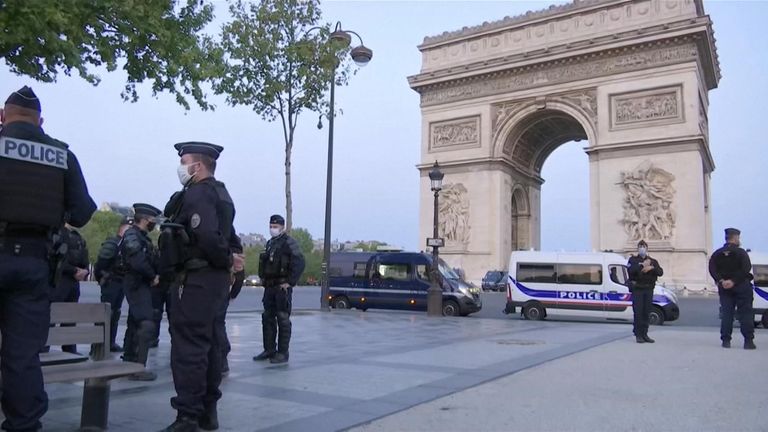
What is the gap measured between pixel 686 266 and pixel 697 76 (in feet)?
29.7

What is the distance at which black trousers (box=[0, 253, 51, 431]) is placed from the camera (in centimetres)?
325

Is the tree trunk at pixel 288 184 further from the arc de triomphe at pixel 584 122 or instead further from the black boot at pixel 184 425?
the arc de triomphe at pixel 584 122

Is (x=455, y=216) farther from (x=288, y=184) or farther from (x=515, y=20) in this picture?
(x=288, y=184)

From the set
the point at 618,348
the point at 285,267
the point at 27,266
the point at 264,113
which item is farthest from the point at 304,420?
the point at 264,113

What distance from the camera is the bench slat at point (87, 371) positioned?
355cm

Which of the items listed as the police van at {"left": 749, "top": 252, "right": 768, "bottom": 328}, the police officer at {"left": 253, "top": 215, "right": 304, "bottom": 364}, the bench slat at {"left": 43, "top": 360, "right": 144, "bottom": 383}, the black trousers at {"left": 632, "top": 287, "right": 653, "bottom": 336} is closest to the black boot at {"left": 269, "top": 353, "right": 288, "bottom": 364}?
the police officer at {"left": 253, "top": 215, "right": 304, "bottom": 364}

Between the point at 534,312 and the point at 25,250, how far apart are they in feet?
52.1

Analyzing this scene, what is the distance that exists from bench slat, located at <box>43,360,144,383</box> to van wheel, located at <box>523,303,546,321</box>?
49.3 ft

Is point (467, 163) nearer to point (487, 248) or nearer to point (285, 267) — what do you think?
point (487, 248)

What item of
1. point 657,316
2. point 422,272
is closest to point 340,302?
point 422,272

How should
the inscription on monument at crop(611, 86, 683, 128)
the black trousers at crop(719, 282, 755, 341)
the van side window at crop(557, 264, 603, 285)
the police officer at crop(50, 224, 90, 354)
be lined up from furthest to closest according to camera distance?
the inscription on monument at crop(611, 86, 683, 128) < the van side window at crop(557, 264, 603, 285) < the black trousers at crop(719, 282, 755, 341) < the police officer at crop(50, 224, 90, 354)

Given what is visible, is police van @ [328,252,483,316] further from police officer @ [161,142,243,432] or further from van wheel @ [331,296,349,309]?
police officer @ [161,142,243,432]

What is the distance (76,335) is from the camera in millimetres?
3945

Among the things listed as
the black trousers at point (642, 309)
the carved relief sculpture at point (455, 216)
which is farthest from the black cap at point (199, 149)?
the carved relief sculpture at point (455, 216)
